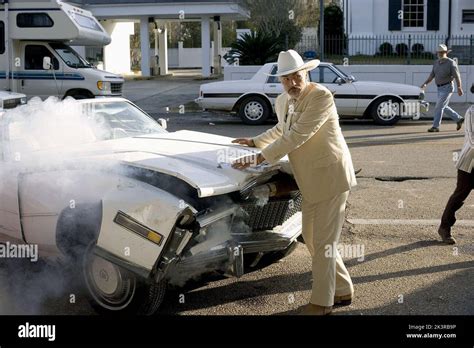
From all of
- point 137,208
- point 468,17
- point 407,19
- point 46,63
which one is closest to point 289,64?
point 137,208

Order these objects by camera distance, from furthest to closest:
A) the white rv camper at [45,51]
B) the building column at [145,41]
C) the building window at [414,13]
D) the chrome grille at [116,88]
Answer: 1. the building column at [145,41]
2. the building window at [414,13]
3. the chrome grille at [116,88]
4. the white rv camper at [45,51]

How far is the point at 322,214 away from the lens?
4.52m

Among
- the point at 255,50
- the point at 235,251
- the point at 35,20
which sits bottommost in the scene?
the point at 235,251

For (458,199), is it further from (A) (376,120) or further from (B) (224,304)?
(A) (376,120)

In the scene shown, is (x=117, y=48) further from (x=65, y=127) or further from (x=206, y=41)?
(x=65, y=127)

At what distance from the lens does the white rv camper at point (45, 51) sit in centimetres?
1658

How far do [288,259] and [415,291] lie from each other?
1.25 metres

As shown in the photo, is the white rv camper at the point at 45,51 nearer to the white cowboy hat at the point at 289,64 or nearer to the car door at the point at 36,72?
the car door at the point at 36,72

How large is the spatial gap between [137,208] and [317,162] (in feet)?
4.07

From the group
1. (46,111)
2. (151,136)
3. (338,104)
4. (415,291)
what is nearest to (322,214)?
(415,291)

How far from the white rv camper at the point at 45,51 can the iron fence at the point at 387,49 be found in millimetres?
7936

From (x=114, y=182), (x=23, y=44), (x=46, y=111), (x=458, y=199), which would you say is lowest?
(x=458, y=199)

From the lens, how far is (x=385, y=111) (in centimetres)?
1538

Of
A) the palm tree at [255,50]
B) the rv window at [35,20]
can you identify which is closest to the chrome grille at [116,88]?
the rv window at [35,20]
